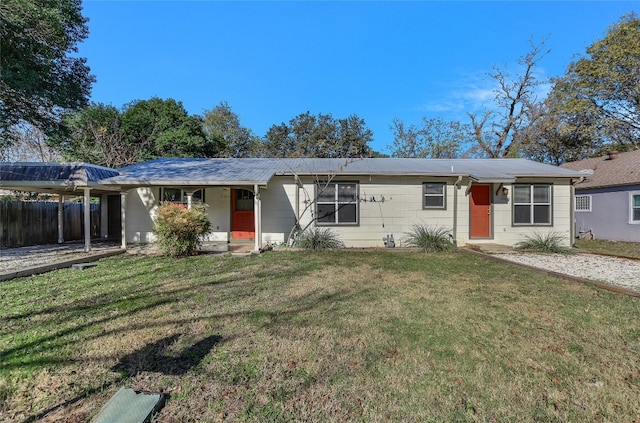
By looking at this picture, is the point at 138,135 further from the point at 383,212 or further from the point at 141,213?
the point at 383,212

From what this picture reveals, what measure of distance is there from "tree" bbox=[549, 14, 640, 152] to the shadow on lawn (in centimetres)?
2491

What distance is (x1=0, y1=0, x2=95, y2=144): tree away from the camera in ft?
25.4

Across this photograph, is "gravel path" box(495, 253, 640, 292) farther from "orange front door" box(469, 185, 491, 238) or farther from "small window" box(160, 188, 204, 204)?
"small window" box(160, 188, 204, 204)

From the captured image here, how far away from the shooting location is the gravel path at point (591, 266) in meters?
6.21

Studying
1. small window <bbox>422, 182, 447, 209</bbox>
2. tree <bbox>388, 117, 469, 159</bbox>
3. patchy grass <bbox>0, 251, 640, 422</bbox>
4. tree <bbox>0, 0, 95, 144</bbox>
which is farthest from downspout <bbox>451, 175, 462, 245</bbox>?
tree <bbox>388, 117, 469, 159</bbox>

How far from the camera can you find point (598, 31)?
62.1 ft

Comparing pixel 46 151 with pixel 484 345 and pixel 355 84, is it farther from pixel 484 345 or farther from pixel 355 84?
pixel 484 345

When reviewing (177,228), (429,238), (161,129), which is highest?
(161,129)

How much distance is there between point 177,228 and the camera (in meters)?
8.27

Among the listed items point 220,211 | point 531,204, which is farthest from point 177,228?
point 531,204

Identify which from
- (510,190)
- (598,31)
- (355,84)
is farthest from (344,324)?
(598,31)

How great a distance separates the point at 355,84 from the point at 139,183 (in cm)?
1488

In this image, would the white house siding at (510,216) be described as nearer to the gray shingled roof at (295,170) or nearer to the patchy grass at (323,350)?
the gray shingled roof at (295,170)

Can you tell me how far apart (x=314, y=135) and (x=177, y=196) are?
1895cm
